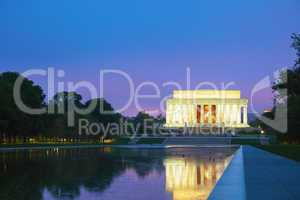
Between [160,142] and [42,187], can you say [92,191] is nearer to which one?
[42,187]

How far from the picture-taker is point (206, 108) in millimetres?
105312

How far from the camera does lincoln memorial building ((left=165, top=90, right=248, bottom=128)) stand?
10250cm

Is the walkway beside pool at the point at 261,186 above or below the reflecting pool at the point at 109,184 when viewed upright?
above

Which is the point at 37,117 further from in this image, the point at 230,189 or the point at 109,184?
the point at 230,189

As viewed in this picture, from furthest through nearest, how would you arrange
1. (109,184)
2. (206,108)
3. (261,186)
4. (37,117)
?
1. (206,108)
2. (37,117)
3. (109,184)
4. (261,186)

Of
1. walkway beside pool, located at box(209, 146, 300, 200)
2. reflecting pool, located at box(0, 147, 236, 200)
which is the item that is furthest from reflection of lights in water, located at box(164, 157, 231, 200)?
walkway beside pool, located at box(209, 146, 300, 200)

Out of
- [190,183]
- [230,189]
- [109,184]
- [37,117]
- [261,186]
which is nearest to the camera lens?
[230,189]

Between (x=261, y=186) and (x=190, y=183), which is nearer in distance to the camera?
(x=261, y=186)

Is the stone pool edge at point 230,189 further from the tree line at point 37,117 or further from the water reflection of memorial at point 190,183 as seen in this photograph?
the tree line at point 37,117

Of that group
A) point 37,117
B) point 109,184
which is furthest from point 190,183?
point 37,117

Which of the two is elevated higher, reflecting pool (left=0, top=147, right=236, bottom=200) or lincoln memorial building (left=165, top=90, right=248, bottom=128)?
lincoln memorial building (left=165, top=90, right=248, bottom=128)

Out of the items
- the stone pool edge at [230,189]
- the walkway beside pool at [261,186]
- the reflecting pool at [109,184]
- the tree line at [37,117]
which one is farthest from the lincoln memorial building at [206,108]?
the stone pool edge at [230,189]

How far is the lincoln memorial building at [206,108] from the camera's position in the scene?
10250 cm

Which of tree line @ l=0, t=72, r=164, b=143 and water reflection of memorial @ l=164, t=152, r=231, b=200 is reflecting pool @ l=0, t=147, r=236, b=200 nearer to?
water reflection of memorial @ l=164, t=152, r=231, b=200
